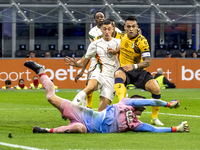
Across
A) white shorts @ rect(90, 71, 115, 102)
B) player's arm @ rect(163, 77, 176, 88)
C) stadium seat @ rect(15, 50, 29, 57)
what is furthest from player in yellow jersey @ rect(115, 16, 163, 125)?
stadium seat @ rect(15, 50, 29, 57)

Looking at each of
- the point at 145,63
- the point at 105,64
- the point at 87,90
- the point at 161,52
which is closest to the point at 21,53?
the point at 161,52

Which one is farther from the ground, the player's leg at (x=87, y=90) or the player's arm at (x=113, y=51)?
the player's arm at (x=113, y=51)

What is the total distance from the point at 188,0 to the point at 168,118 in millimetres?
25157

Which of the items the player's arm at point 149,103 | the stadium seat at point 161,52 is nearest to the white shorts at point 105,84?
the player's arm at point 149,103

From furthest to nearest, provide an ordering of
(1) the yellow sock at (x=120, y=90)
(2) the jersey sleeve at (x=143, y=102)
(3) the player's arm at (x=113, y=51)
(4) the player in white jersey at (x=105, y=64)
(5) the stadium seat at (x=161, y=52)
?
(5) the stadium seat at (x=161, y=52) < (4) the player in white jersey at (x=105, y=64) < (3) the player's arm at (x=113, y=51) < (1) the yellow sock at (x=120, y=90) < (2) the jersey sleeve at (x=143, y=102)

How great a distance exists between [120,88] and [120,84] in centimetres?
9

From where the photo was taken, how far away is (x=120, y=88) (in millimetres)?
9961

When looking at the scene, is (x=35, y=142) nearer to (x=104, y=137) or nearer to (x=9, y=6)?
(x=104, y=137)

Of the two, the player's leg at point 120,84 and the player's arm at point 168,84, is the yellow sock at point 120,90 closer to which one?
the player's leg at point 120,84

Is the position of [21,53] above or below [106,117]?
above

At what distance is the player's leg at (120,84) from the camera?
9.92 metres

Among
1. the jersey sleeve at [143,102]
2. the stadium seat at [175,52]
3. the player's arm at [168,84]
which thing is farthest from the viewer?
the stadium seat at [175,52]

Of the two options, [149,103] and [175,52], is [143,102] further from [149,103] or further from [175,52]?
[175,52]

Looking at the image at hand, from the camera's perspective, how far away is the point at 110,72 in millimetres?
10859
